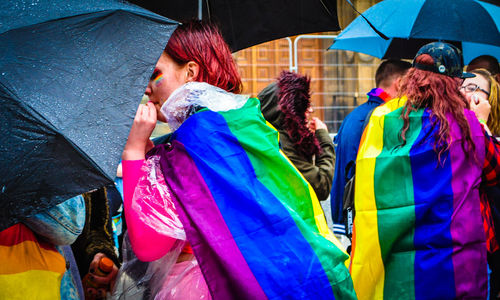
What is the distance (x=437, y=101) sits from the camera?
3.15 meters

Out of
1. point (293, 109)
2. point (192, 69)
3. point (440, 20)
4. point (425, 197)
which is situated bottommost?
point (425, 197)

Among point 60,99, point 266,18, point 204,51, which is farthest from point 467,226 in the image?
point 60,99

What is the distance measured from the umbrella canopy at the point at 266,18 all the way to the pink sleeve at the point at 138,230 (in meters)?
1.18

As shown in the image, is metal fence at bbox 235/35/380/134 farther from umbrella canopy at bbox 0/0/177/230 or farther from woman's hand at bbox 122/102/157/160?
umbrella canopy at bbox 0/0/177/230

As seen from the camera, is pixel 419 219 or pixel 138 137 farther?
pixel 419 219

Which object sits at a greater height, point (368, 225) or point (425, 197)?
point (425, 197)

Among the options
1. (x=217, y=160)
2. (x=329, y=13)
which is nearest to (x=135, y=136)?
(x=217, y=160)

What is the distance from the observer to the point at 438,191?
300cm

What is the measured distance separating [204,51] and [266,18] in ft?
2.89

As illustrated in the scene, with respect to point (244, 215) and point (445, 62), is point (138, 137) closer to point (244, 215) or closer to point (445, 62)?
point (244, 215)

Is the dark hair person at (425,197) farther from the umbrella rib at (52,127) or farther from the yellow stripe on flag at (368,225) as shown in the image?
the umbrella rib at (52,127)

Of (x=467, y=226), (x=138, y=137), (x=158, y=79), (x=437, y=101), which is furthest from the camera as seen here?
(x=437, y=101)

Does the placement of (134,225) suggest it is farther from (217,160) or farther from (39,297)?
(39,297)

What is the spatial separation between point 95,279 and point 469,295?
195 centimetres
